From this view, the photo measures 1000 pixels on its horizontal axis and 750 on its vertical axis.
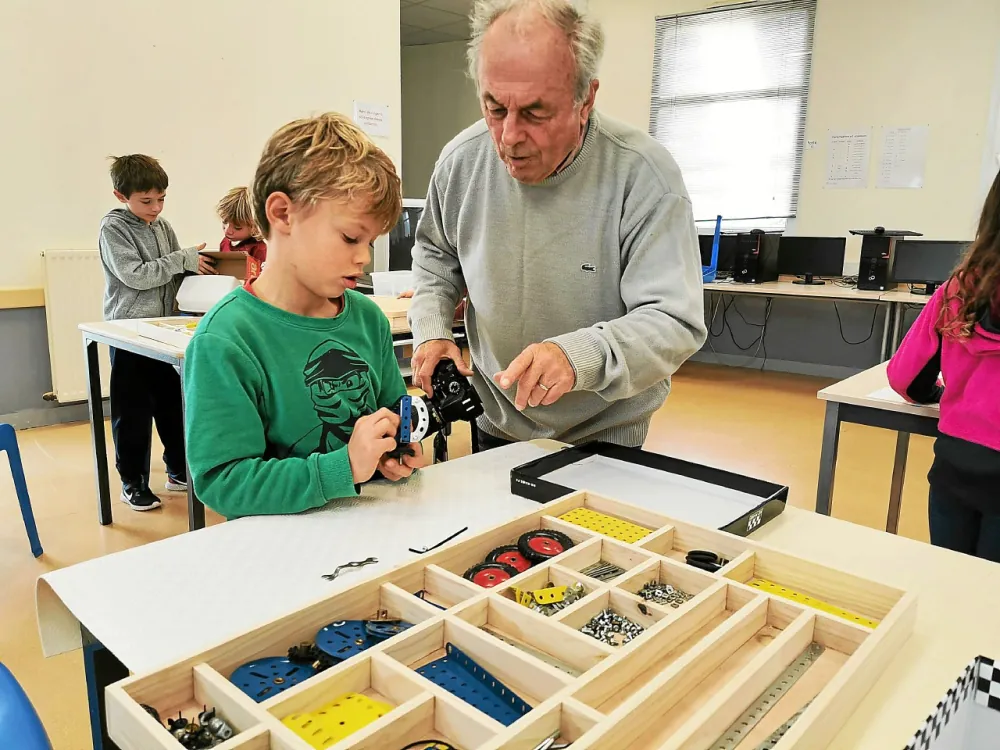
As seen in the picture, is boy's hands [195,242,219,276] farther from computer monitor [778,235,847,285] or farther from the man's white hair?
computer monitor [778,235,847,285]

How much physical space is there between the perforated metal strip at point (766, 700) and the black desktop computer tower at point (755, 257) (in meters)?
5.19

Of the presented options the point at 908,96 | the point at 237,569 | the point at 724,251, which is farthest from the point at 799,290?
the point at 237,569

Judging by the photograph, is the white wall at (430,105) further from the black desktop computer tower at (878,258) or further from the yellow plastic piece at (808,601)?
the yellow plastic piece at (808,601)

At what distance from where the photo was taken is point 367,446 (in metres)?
1.07

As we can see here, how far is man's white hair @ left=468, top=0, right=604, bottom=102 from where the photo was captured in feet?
3.91

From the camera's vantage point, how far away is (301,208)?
1.14m

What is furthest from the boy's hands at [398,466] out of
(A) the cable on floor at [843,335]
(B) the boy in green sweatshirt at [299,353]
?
(A) the cable on floor at [843,335]

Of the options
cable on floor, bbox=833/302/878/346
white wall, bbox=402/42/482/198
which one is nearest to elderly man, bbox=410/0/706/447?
cable on floor, bbox=833/302/878/346

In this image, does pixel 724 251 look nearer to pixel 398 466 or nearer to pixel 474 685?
pixel 398 466

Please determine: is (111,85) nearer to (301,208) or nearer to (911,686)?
(301,208)

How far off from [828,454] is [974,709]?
146cm

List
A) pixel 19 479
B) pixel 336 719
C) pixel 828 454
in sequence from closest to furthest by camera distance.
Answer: pixel 336 719 → pixel 828 454 → pixel 19 479

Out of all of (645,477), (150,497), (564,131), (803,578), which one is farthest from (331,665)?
(150,497)

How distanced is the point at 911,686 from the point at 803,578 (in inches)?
6.7
